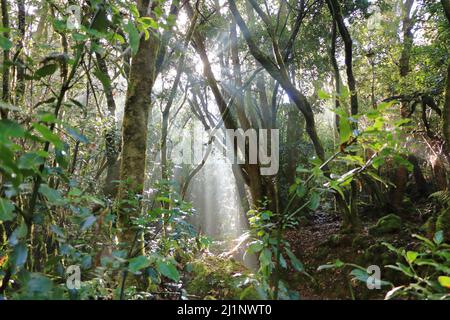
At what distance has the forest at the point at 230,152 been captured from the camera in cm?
128

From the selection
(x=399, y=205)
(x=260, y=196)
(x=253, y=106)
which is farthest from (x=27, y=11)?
(x=399, y=205)

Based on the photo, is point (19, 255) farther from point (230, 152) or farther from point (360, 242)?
→ point (230, 152)

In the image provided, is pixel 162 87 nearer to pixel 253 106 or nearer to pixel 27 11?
pixel 253 106

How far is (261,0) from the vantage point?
9.73m

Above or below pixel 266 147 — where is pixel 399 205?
below

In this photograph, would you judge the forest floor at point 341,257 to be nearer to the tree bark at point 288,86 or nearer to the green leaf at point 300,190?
the tree bark at point 288,86

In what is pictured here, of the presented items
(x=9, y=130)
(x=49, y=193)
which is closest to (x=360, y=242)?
(x=49, y=193)

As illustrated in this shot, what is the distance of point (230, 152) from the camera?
35.2ft

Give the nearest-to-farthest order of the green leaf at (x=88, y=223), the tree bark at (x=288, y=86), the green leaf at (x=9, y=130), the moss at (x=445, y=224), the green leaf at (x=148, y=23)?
the green leaf at (x=9, y=130)
the green leaf at (x=88, y=223)
the green leaf at (x=148, y=23)
the moss at (x=445, y=224)
the tree bark at (x=288, y=86)

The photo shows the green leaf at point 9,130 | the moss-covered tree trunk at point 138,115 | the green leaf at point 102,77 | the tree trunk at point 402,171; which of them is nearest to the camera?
the green leaf at point 9,130

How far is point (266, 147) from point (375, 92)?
16.5ft

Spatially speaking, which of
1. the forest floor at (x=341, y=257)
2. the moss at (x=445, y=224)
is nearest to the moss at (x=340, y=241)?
the forest floor at (x=341, y=257)

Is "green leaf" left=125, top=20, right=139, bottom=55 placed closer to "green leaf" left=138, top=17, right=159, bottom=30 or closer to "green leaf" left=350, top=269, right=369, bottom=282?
"green leaf" left=138, top=17, right=159, bottom=30
